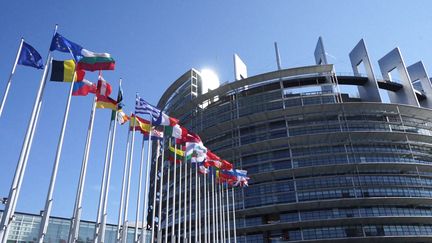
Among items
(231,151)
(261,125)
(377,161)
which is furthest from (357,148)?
(231,151)

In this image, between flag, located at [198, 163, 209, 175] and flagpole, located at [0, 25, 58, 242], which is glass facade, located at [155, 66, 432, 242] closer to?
flag, located at [198, 163, 209, 175]

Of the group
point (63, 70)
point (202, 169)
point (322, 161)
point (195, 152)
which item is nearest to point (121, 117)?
point (63, 70)

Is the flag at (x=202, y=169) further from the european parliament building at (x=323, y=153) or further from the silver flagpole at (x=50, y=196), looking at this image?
the european parliament building at (x=323, y=153)

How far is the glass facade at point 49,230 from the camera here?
5525cm

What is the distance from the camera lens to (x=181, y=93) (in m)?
83.6

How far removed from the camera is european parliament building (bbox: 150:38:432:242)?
188 feet

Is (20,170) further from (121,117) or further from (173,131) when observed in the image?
(173,131)

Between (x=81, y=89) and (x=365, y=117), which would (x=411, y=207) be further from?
(x=81, y=89)

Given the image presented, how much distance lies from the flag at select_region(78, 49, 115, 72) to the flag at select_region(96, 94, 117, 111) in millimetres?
2720

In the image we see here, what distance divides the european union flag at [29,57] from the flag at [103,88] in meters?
3.88

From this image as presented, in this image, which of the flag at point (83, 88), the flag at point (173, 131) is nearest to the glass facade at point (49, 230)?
the flag at point (173, 131)

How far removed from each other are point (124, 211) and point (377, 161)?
5036 cm

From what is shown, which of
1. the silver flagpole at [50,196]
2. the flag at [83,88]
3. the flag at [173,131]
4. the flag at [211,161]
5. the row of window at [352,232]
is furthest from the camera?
the row of window at [352,232]

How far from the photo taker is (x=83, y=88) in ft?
74.0
